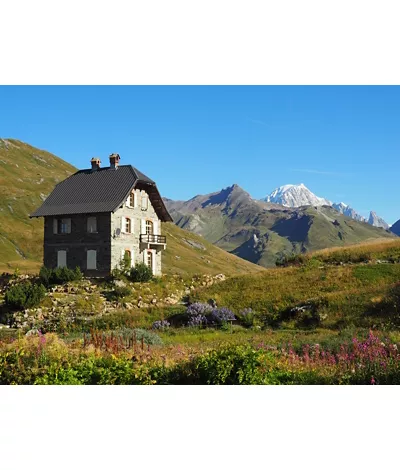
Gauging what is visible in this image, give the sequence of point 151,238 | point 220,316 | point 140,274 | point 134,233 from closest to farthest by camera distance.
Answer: point 220,316 → point 140,274 → point 134,233 → point 151,238

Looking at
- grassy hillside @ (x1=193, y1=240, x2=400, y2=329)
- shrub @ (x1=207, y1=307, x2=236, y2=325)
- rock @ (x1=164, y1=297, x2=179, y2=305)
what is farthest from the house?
shrub @ (x1=207, y1=307, x2=236, y2=325)

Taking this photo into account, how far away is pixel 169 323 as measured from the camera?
2616 centimetres

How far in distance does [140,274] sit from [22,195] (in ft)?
358

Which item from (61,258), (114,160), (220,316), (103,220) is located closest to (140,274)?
(103,220)

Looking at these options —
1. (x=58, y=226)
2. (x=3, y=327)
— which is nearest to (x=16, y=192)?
(x=58, y=226)

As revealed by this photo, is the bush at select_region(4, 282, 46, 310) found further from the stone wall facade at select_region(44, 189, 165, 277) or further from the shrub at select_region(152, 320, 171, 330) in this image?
the shrub at select_region(152, 320, 171, 330)

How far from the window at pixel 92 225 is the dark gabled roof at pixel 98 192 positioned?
28.6 inches

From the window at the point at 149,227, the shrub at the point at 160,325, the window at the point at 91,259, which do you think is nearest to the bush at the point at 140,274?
the window at the point at 91,259

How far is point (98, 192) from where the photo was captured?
43.0 m

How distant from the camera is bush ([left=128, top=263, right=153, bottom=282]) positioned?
39.3m

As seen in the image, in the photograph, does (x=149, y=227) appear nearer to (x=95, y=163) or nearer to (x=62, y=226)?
(x=62, y=226)

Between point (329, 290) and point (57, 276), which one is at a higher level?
Answer: point (57, 276)

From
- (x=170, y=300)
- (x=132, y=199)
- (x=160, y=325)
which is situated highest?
(x=132, y=199)
